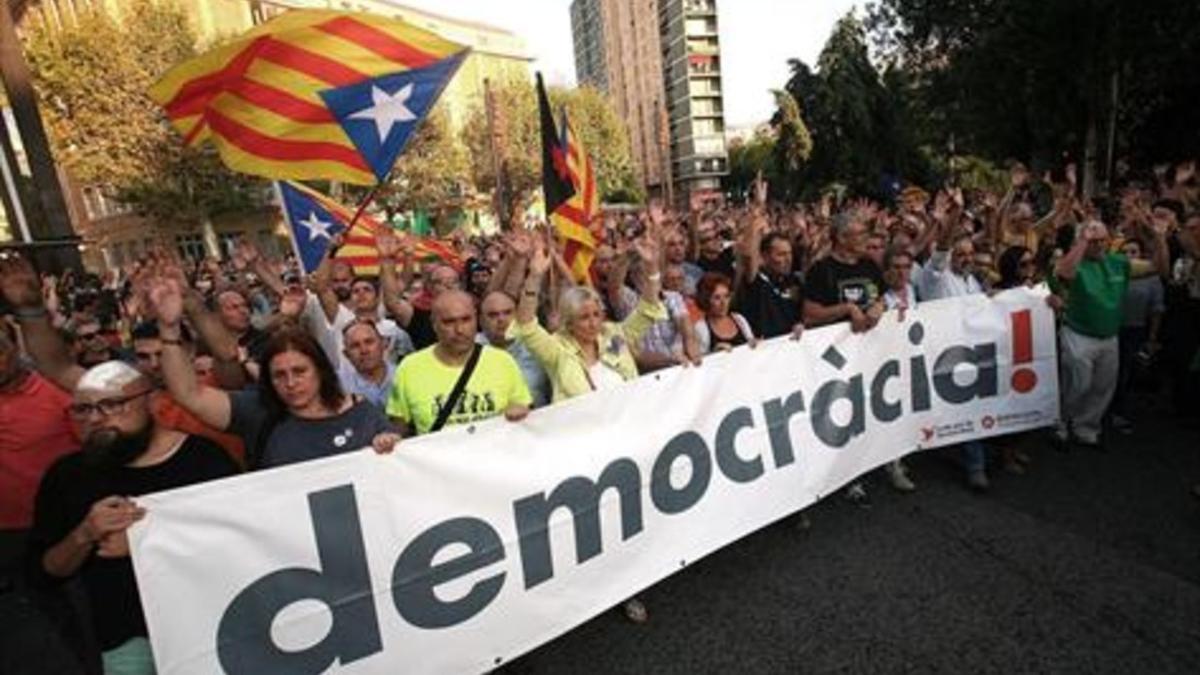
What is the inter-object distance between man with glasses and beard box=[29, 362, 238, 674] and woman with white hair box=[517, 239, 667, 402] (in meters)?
1.75

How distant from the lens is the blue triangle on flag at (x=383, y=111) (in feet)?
14.1

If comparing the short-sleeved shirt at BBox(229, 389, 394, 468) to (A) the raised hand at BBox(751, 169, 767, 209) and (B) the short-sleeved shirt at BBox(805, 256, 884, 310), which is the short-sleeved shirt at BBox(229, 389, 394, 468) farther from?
(A) the raised hand at BBox(751, 169, 767, 209)

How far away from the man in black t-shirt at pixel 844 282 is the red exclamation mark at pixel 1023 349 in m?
0.93

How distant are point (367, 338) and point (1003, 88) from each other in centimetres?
2090

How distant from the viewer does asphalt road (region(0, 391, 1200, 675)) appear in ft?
10.6

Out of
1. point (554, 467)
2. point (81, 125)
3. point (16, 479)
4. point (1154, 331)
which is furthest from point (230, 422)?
point (81, 125)

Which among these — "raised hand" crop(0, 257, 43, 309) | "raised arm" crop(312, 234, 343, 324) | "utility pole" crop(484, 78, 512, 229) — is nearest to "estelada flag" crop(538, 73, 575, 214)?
"raised arm" crop(312, 234, 343, 324)

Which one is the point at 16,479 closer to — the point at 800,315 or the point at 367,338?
the point at 367,338

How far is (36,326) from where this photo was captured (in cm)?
363

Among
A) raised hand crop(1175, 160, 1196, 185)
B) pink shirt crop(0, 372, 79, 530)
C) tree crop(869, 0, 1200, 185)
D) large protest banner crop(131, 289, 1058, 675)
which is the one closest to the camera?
large protest banner crop(131, 289, 1058, 675)

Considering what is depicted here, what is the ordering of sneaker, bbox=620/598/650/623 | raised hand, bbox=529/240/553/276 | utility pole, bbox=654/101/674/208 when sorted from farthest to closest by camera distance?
1. utility pole, bbox=654/101/674/208
2. raised hand, bbox=529/240/553/276
3. sneaker, bbox=620/598/650/623

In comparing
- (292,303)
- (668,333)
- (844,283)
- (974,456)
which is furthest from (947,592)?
(292,303)

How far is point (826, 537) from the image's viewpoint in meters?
4.39

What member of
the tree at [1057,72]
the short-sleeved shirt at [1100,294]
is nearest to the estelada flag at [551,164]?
the short-sleeved shirt at [1100,294]
